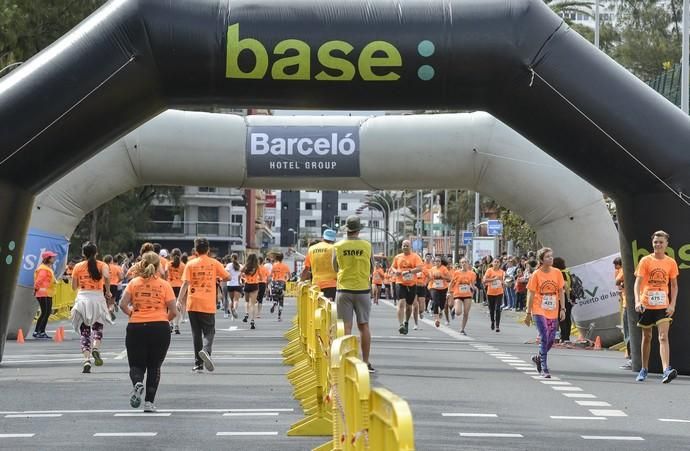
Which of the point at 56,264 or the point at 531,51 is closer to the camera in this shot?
the point at 531,51

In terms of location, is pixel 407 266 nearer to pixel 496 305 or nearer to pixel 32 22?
pixel 496 305

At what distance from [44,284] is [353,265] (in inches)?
345

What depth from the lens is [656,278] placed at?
15297 millimetres

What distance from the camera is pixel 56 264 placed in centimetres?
2277

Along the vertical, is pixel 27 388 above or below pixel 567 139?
below

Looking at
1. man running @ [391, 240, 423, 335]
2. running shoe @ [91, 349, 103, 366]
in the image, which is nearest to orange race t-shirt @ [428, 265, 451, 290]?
man running @ [391, 240, 423, 335]

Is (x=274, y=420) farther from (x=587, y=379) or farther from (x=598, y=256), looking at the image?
(x=598, y=256)

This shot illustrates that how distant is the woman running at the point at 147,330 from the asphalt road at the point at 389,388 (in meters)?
0.31

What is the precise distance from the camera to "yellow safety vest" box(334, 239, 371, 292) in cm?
1564

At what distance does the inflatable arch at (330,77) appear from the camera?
14359 millimetres

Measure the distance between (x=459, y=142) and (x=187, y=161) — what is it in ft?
14.4

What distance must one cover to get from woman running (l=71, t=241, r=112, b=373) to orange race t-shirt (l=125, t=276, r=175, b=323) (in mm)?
4146

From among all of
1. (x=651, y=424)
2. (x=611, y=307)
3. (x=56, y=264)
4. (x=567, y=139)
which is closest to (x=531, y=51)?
(x=567, y=139)

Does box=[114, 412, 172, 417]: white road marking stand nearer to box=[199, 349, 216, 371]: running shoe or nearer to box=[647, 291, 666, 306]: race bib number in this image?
box=[199, 349, 216, 371]: running shoe
